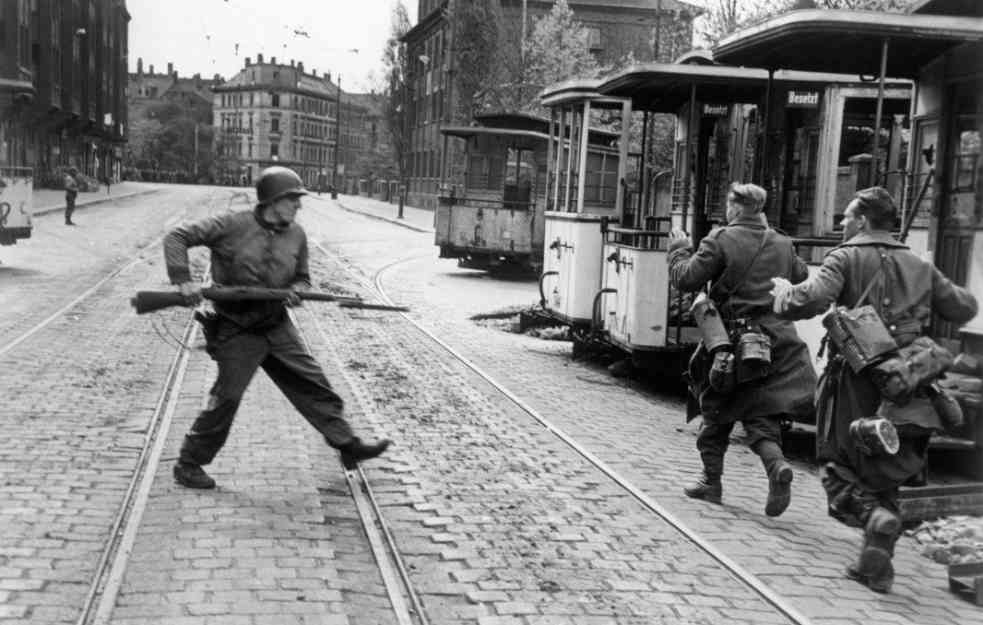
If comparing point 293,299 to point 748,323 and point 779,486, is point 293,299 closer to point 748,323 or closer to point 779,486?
point 748,323

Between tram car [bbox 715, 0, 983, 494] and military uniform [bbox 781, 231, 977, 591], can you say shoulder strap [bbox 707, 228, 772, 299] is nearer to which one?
military uniform [bbox 781, 231, 977, 591]

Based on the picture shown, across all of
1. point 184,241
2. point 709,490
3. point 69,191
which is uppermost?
point 184,241

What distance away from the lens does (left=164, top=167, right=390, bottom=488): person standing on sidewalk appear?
6348 mm

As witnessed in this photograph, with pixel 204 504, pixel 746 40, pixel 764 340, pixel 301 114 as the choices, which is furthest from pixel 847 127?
pixel 301 114

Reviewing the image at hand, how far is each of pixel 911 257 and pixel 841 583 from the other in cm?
167

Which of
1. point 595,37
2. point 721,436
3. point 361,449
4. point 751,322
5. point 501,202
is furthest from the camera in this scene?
point 595,37

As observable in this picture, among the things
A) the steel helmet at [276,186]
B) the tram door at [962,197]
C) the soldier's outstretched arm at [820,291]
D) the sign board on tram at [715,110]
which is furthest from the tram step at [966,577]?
the sign board on tram at [715,110]

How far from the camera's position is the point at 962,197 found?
9.70 metres

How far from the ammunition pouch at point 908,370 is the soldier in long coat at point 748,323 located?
4.02 ft

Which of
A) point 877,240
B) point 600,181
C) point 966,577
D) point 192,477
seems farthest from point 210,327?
point 600,181

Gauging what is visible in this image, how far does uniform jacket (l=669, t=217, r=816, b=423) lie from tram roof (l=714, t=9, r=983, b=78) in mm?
2491

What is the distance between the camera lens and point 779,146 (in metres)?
12.9

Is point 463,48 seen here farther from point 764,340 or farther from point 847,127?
point 764,340

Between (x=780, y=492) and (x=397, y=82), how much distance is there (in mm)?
64803
